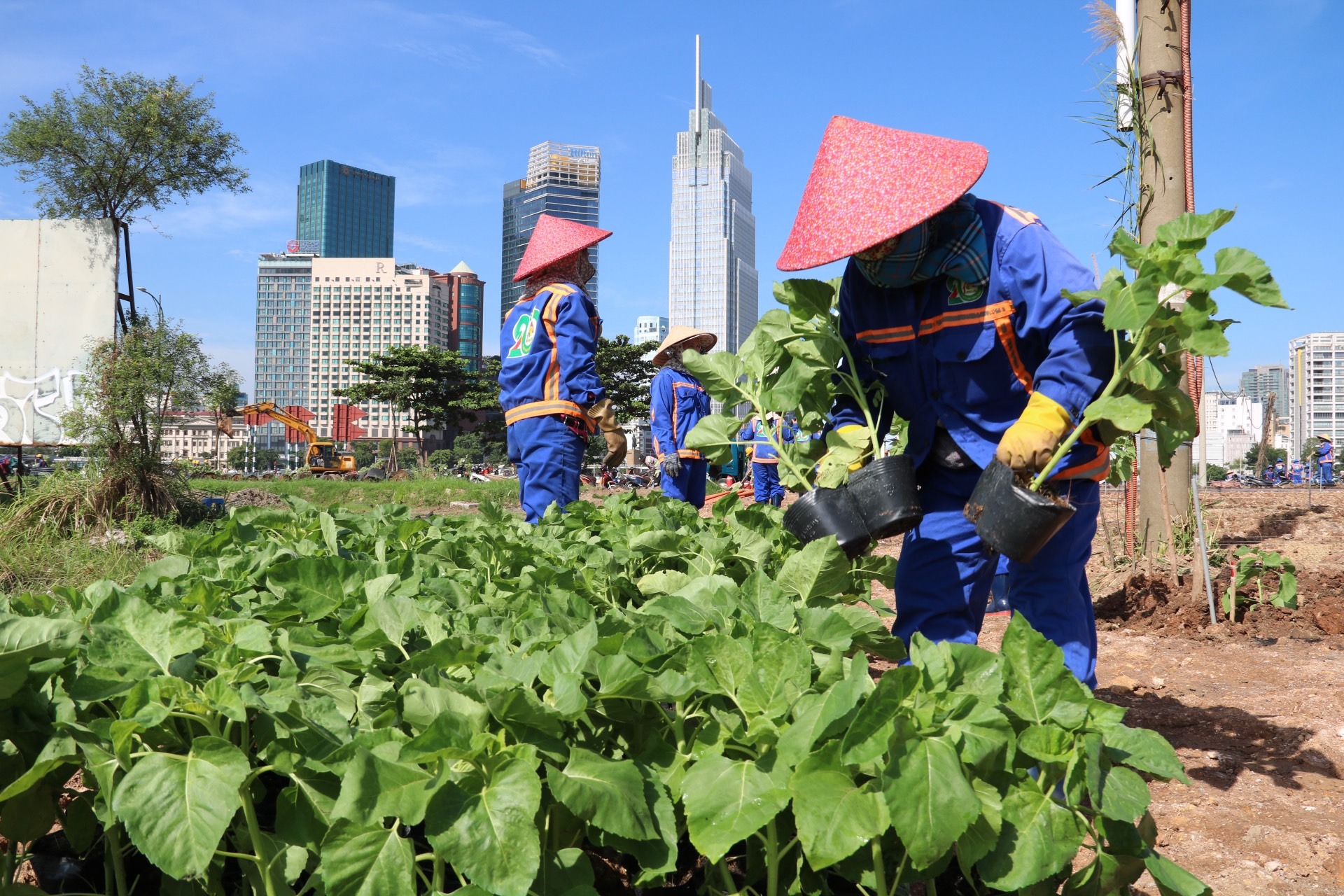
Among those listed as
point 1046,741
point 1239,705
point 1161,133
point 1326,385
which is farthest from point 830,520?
point 1326,385

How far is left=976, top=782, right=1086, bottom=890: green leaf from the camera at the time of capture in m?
1.11

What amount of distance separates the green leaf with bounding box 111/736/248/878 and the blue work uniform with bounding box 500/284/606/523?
3976 millimetres

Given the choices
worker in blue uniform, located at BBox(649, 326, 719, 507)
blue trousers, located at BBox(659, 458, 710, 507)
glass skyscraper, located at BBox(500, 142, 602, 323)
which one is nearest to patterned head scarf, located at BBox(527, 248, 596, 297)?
worker in blue uniform, located at BBox(649, 326, 719, 507)

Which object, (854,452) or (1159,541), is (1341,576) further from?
(854,452)

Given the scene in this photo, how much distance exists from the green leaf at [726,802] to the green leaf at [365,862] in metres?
0.34

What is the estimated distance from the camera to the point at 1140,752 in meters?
1.20

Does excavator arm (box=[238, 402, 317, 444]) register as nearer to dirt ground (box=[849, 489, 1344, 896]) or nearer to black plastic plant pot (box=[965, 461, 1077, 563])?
dirt ground (box=[849, 489, 1344, 896])

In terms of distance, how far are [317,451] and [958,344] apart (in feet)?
157

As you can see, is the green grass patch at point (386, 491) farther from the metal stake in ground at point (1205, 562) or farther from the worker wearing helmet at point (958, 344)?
the worker wearing helmet at point (958, 344)

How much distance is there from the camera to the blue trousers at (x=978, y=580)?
2510 millimetres

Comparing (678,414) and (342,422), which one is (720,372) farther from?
(342,422)

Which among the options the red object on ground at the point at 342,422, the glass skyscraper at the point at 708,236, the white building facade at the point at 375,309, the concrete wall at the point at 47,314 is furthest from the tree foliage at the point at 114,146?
the glass skyscraper at the point at 708,236

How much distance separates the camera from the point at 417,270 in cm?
13388

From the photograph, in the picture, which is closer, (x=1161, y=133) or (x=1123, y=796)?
(x=1123, y=796)
